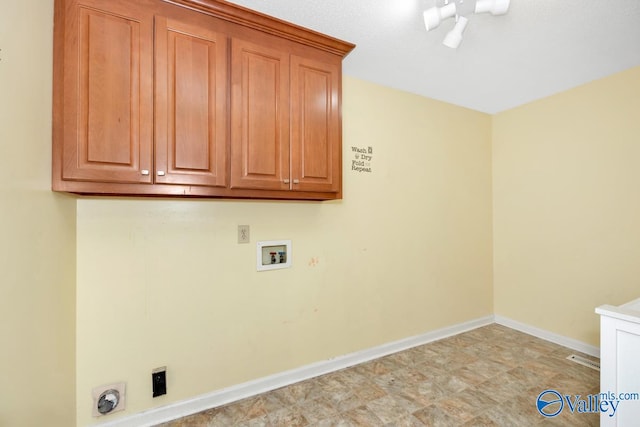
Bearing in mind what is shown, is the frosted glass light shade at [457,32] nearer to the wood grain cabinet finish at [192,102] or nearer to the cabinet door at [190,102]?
the wood grain cabinet finish at [192,102]

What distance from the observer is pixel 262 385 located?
6.77ft

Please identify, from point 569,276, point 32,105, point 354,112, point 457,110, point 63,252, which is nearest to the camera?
point 32,105

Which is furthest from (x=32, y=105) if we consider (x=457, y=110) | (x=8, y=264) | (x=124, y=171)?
(x=457, y=110)

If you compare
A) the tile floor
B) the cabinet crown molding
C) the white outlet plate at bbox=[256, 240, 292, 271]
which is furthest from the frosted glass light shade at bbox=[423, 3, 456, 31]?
the tile floor

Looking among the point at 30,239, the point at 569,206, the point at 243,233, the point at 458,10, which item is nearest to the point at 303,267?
the point at 243,233

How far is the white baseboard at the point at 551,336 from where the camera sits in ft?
8.30

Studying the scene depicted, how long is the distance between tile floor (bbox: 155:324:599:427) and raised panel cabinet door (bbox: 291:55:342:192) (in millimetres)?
1429

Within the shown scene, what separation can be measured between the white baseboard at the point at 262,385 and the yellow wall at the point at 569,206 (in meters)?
1.04

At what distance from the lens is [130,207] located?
5.64 feet

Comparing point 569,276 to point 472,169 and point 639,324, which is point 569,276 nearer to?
point 472,169

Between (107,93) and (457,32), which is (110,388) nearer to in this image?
(107,93)

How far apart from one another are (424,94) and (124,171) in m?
2.58

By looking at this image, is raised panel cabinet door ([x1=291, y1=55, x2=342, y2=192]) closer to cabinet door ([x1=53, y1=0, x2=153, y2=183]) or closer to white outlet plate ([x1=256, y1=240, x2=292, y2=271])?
white outlet plate ([x1=256, y1=240, x2=292, y2=271])

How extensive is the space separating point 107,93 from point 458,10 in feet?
6.20
